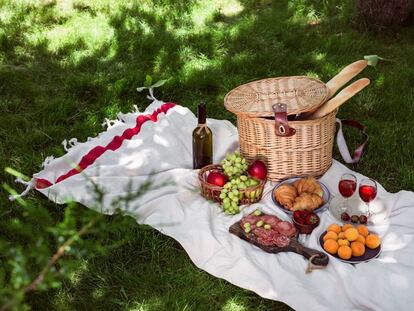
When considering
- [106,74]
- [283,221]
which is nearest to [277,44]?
[106,74]

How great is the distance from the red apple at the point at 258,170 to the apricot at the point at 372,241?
27.3 inches

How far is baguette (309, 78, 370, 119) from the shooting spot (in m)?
2.77

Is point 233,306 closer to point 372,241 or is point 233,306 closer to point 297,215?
point 297,215

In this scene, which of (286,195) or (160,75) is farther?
(160,75)

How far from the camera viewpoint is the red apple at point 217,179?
2783mm

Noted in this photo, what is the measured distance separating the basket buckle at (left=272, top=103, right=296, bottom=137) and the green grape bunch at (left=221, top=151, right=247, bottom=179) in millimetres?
264

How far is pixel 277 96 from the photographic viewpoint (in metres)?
2.97

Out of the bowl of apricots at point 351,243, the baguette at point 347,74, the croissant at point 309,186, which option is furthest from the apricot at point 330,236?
the baguette at point 347,74

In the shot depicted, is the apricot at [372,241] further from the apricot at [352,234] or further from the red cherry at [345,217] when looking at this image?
the red cherry at [345,217]

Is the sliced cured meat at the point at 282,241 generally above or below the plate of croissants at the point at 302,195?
above

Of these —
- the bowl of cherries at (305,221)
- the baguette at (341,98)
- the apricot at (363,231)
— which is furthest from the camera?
the baguette at (341,98)

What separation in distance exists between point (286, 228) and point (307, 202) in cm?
23

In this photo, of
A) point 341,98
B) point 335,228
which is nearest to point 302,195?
point 335,228

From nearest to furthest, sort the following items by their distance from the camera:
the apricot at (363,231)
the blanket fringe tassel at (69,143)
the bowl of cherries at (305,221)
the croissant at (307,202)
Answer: the apricot at (363,231), the bowl of cherries at (305,221), the croissant at (307,202), the blanket fringe tassel at (69,143)
